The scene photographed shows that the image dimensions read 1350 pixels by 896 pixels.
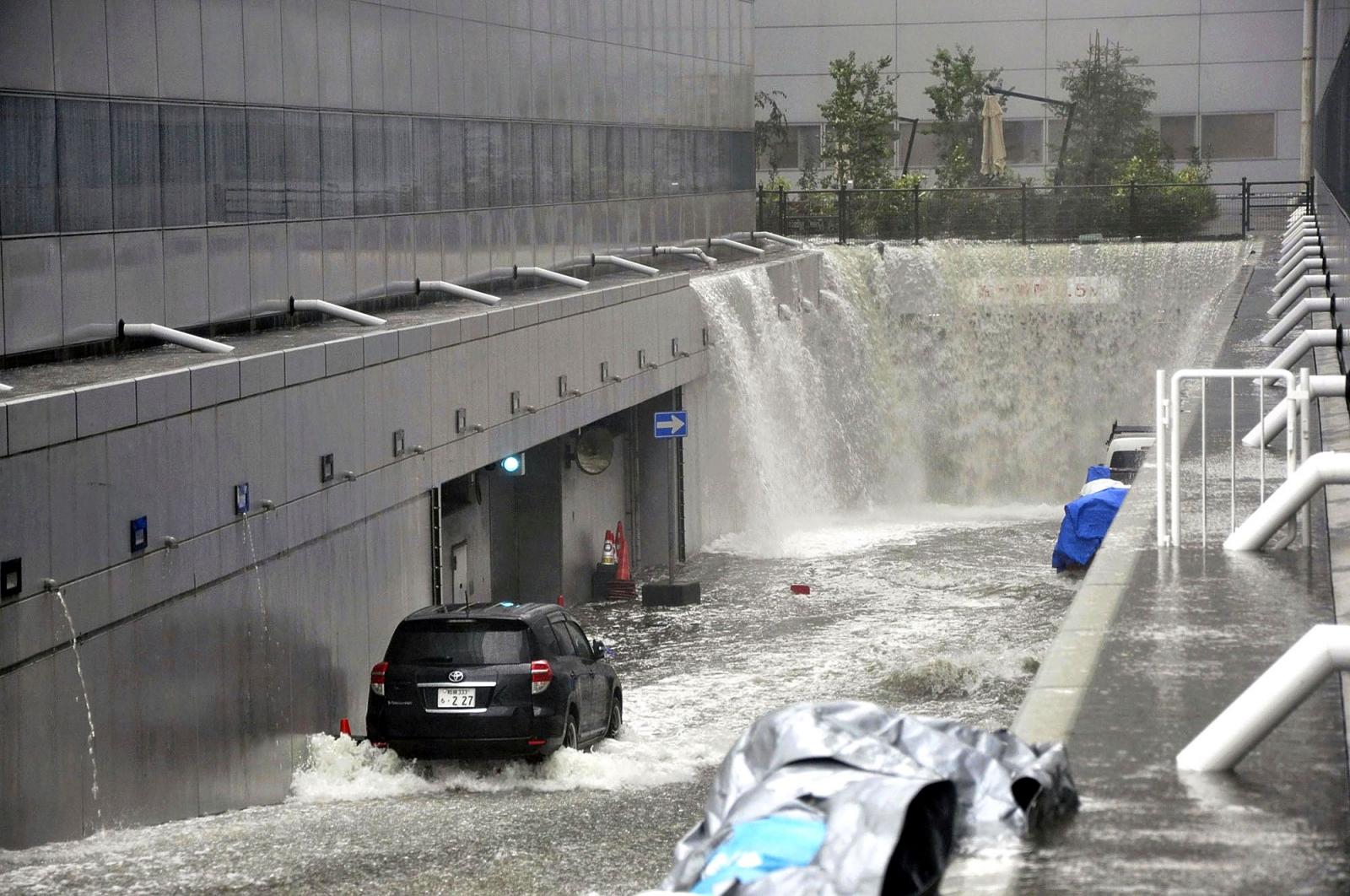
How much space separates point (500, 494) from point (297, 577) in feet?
33.1

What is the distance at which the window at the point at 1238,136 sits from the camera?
49500mm

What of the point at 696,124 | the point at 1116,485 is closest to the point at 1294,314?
the point at 1116,485

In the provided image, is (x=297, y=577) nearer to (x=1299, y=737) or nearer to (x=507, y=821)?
(x=507, y=821)

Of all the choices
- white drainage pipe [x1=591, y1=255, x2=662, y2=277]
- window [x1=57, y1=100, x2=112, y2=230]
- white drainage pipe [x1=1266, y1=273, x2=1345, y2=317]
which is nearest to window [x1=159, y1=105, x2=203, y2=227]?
window [x1=57, y1=100, x2=112, y2=230]

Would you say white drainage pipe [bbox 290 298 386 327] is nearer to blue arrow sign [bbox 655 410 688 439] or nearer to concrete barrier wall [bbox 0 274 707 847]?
concrete barrier wall [bbox 0 274 707 847]

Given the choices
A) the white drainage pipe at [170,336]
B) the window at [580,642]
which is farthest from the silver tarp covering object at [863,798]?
the window at [580,642]

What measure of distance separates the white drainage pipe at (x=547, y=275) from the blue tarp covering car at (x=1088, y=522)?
33.4ft

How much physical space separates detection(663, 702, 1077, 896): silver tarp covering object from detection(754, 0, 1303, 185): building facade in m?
46.6

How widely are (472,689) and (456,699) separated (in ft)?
0.48

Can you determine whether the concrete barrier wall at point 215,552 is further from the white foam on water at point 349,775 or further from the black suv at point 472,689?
the black suv at point 472,689

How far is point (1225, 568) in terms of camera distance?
918 centimetres

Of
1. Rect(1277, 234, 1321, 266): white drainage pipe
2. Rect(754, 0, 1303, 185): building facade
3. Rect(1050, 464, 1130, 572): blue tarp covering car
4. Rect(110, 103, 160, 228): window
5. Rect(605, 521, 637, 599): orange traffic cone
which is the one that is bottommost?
Rect(605, 521, 637, 599): orange traffic cone

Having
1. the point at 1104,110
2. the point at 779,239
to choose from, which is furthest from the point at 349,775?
the point at 1104,110

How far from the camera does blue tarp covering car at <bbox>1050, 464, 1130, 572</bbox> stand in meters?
16.3
